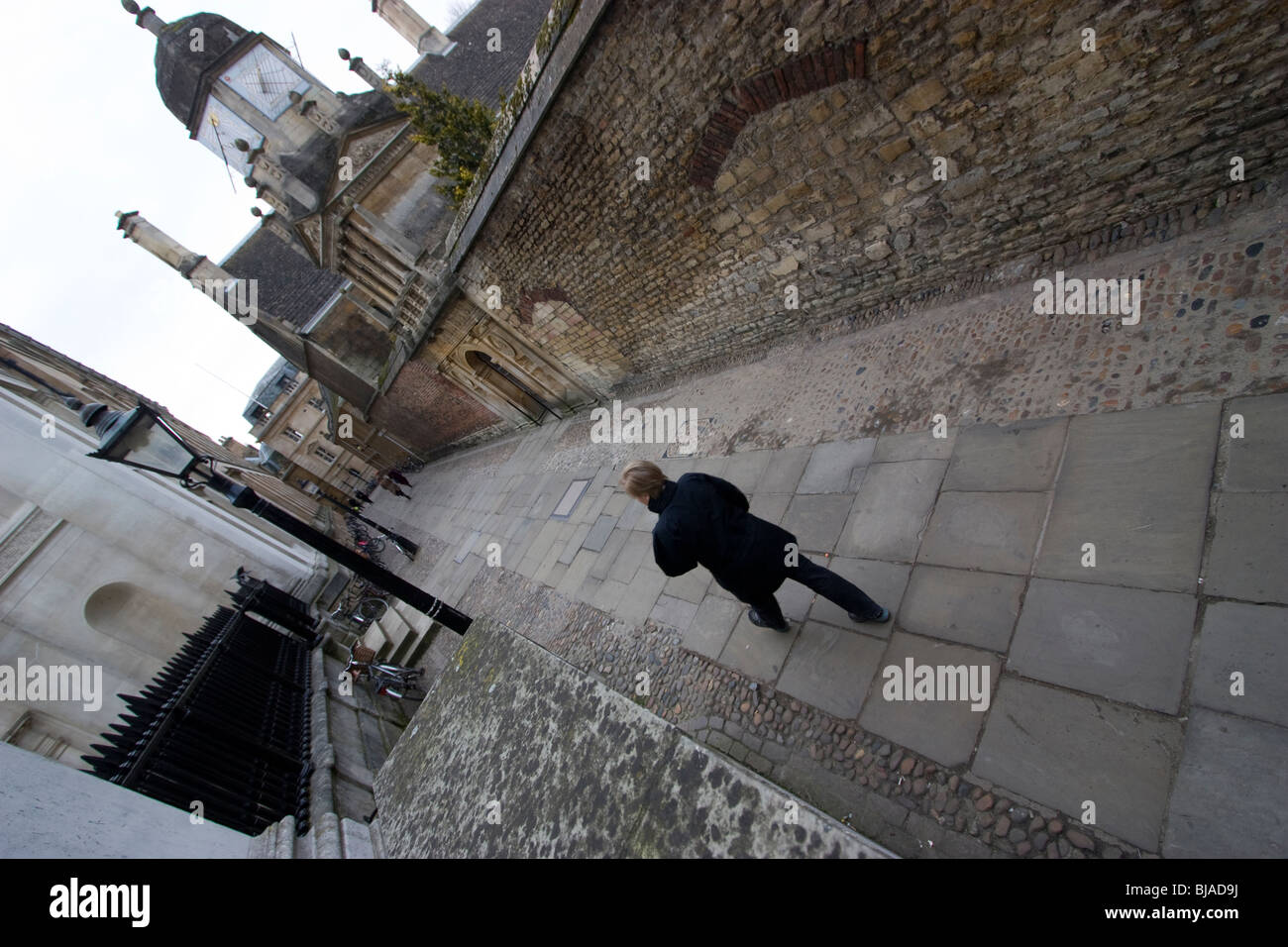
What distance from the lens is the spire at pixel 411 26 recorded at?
66.6 ft

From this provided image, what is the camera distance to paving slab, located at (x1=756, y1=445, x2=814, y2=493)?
15.4 ft

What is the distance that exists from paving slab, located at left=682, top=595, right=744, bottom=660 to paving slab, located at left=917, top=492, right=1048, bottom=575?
4.50 ft

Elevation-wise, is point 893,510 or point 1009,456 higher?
point 1009,456

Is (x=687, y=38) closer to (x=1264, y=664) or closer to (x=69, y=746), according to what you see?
(x=1264, y=664)

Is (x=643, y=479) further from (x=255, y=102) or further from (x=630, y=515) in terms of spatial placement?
(x=255, y=102)

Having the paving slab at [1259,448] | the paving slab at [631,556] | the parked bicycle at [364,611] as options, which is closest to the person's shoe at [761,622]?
the paving slab at [631,556]

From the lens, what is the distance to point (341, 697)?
263 inches

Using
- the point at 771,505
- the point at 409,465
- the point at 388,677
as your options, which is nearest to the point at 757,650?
the point at 771,505

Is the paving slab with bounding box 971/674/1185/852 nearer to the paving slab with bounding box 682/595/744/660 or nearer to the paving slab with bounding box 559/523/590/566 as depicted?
the paving slab with bounding box 682/595/744/660

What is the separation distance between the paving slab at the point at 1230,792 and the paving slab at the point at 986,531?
102cm

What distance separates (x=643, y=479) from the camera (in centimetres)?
290

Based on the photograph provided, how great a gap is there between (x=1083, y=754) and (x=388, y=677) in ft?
23.7

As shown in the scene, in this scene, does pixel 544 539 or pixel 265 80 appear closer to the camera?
pixel 544 539

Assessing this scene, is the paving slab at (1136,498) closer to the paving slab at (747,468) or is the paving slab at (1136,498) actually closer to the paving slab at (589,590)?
the paving slab at (747,468)
